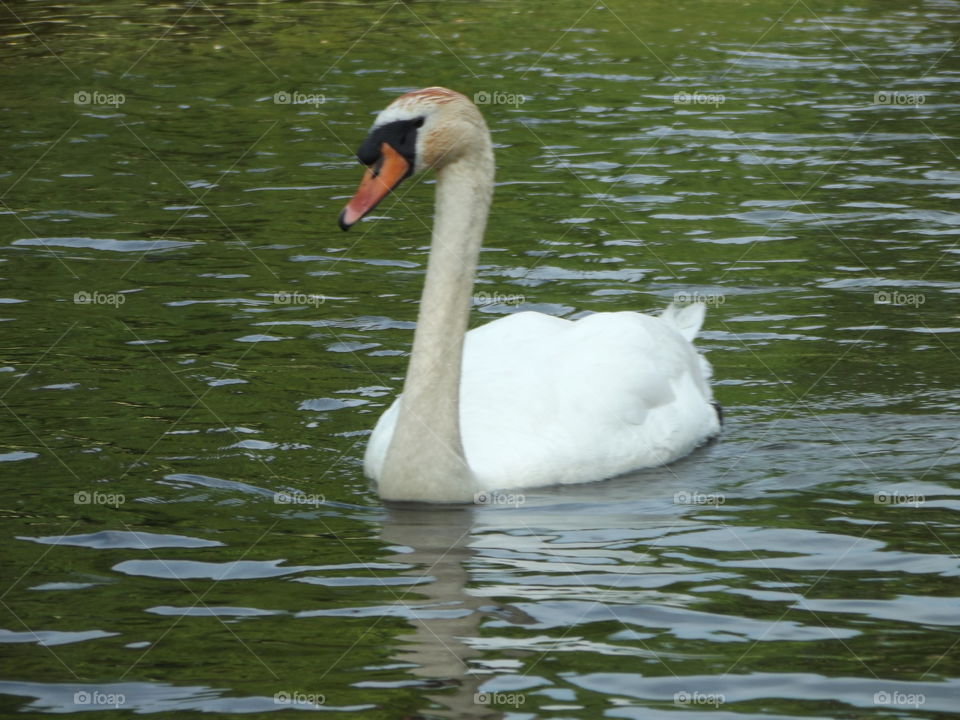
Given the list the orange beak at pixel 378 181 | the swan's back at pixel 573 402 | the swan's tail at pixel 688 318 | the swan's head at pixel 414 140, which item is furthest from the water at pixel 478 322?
the swan's head at pixel 414 140

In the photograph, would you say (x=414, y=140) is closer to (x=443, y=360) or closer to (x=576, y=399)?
(x=443, y=360)

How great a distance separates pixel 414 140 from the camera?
7.50 metres

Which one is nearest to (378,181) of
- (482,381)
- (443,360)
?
(443,360)

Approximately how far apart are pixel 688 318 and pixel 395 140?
10.3 ft

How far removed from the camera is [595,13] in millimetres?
23969

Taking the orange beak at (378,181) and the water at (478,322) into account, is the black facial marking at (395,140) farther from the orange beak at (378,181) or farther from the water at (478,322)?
the water at (478,322)

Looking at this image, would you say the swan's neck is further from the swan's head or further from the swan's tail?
the swan's tail

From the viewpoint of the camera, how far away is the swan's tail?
390 inches

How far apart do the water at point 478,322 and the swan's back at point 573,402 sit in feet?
0.51

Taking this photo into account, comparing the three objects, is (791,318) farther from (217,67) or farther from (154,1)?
(154,1)

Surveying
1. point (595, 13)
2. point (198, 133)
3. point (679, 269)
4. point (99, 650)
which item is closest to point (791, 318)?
point (679, 269)

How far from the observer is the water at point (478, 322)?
600 centimetres

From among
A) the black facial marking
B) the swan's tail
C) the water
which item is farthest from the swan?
the swan's tail

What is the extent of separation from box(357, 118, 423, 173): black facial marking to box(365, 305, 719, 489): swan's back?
132cm
